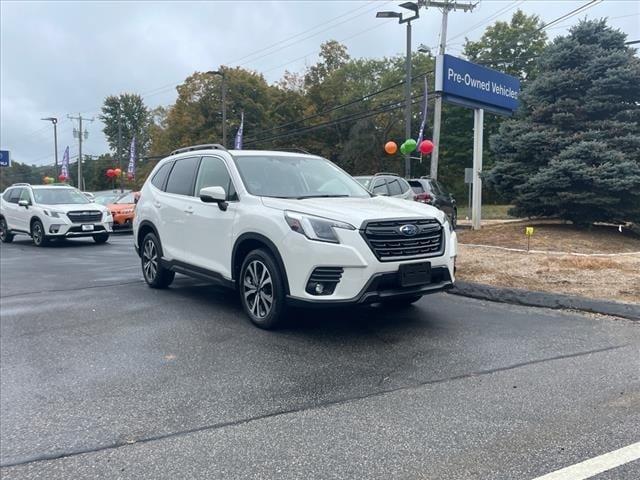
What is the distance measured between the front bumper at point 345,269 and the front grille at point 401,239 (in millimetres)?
69

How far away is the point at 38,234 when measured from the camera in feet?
51.2

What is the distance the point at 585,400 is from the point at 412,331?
6.65 feet

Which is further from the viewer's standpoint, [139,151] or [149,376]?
[139,151]

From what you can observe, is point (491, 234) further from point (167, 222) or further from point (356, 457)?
point (356, 457)

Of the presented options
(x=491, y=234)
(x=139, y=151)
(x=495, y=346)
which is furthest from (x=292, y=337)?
(x=139, y=151)

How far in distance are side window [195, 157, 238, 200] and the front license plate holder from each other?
207 centimetres

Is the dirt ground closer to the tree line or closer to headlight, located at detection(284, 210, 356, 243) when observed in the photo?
the tree line

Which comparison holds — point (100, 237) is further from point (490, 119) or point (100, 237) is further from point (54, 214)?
point (490, 119)

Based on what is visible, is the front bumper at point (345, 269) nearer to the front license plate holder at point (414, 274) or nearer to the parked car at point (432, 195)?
the front license plate holder at point (414, 274)

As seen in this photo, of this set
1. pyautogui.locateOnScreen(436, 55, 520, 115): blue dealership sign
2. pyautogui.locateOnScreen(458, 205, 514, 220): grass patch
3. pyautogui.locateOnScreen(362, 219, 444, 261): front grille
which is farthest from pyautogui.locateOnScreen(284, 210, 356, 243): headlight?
pyautogui.locateOnScreen(458, 205, 514, 220): grass patch

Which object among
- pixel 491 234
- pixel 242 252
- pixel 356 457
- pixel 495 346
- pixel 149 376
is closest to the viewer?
pixel 356 457

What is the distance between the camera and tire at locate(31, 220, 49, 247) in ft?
50.5

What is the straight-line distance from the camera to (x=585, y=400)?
3852mm

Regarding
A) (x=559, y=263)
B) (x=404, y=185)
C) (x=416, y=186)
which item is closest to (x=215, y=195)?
(x=559, y=263)
